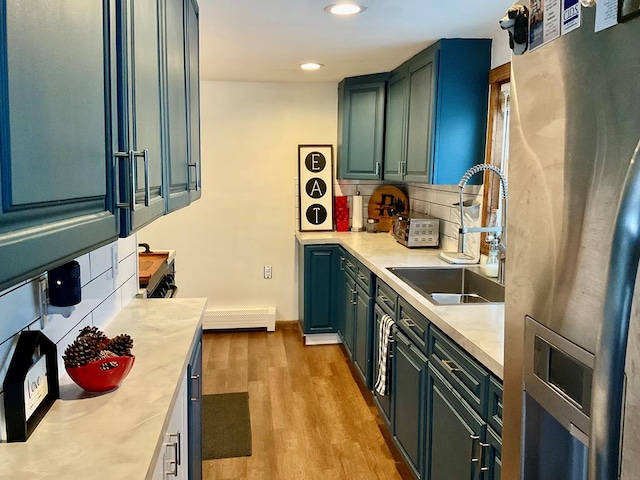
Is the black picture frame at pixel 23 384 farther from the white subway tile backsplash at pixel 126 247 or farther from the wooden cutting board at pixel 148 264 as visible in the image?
the wooden cutting board at pixel 148 264

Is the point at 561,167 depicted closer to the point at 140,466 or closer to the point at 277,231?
the point at 140,466

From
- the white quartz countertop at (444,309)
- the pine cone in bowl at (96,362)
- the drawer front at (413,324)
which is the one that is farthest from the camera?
the drawer front at (413,324)

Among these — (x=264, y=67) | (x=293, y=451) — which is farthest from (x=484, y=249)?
(x=264, y=67)

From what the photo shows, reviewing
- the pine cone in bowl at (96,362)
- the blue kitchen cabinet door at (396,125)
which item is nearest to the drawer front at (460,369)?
the pine cone in bowl at (96,362)

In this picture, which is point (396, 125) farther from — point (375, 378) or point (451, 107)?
point (375, 378)

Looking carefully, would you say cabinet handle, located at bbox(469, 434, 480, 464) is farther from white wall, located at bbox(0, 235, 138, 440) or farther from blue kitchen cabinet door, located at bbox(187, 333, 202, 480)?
white wall, located at bbox(0, 235, 138, 440)

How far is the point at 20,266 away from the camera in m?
0.63

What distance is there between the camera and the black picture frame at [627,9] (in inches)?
25.4

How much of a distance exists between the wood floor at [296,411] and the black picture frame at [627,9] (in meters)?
2.36

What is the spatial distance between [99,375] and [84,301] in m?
0.42

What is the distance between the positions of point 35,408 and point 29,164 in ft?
2.45

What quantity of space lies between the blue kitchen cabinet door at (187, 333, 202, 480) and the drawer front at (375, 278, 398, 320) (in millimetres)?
1009

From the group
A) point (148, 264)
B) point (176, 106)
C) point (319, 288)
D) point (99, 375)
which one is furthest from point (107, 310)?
point (319, 288)

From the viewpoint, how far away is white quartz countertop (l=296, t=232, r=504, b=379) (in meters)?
1.66
